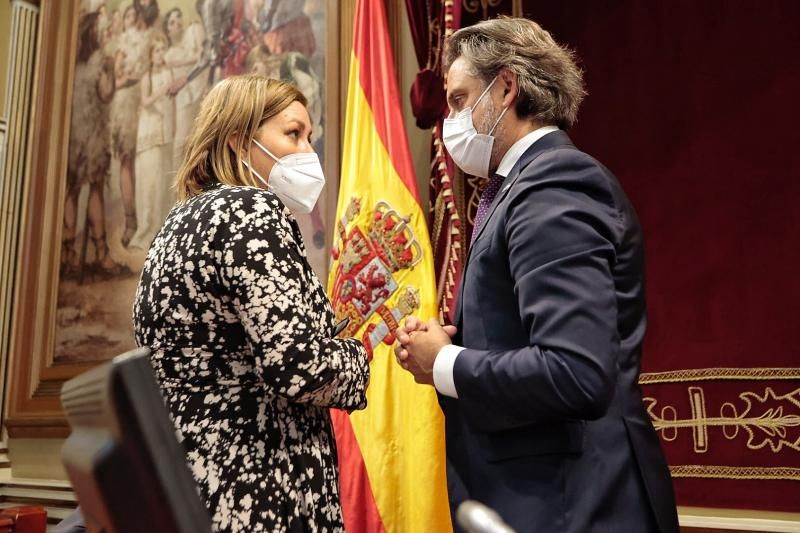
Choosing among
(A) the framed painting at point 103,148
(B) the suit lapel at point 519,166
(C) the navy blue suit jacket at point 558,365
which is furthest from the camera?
(A) the framed painting at point 103,148

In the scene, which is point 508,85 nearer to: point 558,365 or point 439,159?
point 558,365

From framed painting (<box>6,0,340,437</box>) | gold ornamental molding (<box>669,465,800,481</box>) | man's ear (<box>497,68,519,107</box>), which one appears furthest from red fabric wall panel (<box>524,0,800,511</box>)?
framed painting (<box>6,0,340,437</box>)

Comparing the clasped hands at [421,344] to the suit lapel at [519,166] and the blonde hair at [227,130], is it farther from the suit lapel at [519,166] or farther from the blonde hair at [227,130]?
the blonde hair at [227,130]

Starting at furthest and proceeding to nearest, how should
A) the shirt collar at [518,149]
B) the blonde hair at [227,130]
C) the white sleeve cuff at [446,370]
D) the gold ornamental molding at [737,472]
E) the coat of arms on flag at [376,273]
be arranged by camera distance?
the coat of arms on flag at [376,273] < the gold ornamental molding at [737,472] < the blonde hair at [227,130] < the shirt collar at [518,149] < the white sleeve cuff at [446,370]

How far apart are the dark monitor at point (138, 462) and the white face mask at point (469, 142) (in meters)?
1.32

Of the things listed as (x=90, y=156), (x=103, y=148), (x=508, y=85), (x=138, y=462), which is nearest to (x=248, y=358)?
(x=508, y=85)

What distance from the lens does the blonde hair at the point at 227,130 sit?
69.7 inches

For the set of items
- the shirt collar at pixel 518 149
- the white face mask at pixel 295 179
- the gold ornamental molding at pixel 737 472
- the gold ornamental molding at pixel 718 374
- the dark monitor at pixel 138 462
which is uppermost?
the shirt collar at pixel 518 149

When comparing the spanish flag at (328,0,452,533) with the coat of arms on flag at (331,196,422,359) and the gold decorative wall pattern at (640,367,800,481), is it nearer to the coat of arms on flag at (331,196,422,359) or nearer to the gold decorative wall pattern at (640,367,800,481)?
the coat of arms on flag at (331,196,422,359)

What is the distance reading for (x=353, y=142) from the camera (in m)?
3.05

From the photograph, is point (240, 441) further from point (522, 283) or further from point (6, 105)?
point (6, 105)

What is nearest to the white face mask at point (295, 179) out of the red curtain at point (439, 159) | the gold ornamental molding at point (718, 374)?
the red curtain at point (439, 159)

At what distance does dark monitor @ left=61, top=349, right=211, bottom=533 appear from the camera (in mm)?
494

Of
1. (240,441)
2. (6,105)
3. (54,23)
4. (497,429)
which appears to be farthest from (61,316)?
(497,429)
